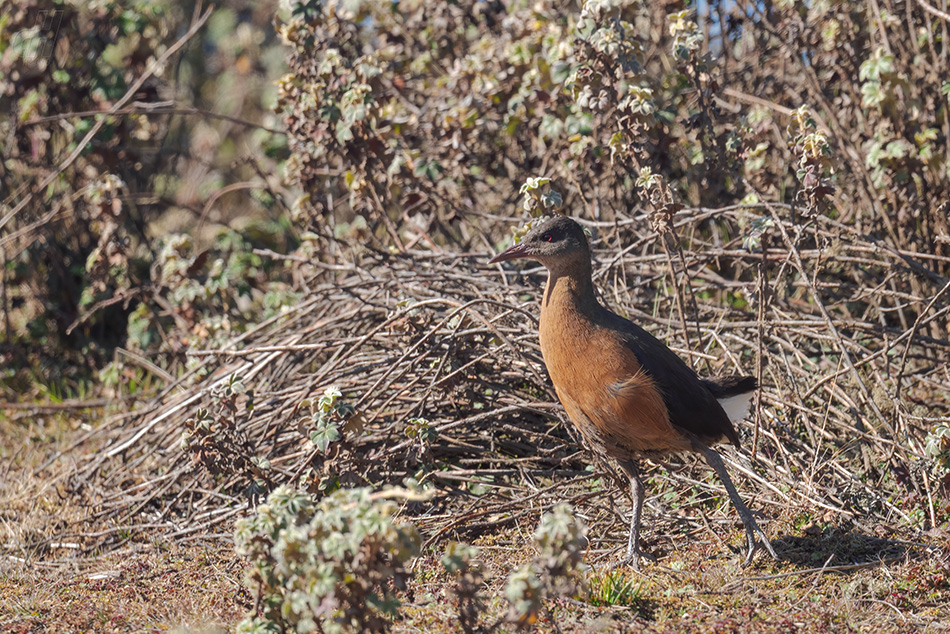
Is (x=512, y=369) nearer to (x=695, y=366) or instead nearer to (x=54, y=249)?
(x=695, y=366)

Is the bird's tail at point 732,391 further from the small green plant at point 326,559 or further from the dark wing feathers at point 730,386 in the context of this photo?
the small green plant at point 326,559

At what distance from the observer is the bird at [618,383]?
3775 millimetres

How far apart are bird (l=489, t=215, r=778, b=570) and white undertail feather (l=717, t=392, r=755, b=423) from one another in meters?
0.07

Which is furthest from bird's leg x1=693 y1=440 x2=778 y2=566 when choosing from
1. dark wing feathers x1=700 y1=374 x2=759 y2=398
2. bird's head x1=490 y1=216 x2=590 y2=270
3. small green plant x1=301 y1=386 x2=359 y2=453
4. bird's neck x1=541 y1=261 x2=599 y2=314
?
small green plant x1=301 y1=386 x2=359 y2=453

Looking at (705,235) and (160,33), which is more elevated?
(160,33)

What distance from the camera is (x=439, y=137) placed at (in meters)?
6.36

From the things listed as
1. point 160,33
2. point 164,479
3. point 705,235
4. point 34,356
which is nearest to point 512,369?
point 164,479

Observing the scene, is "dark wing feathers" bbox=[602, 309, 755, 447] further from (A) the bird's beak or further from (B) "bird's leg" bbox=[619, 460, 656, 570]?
(A) the bird's beak

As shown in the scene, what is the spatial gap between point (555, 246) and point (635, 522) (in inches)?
49.7

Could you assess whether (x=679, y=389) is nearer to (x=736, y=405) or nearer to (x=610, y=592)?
(x=736, y=405)

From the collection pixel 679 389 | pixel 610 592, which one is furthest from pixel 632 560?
pixel 679 389

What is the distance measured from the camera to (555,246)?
3.98 metres

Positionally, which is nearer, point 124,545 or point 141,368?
point 124,545

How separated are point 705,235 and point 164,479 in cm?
401
